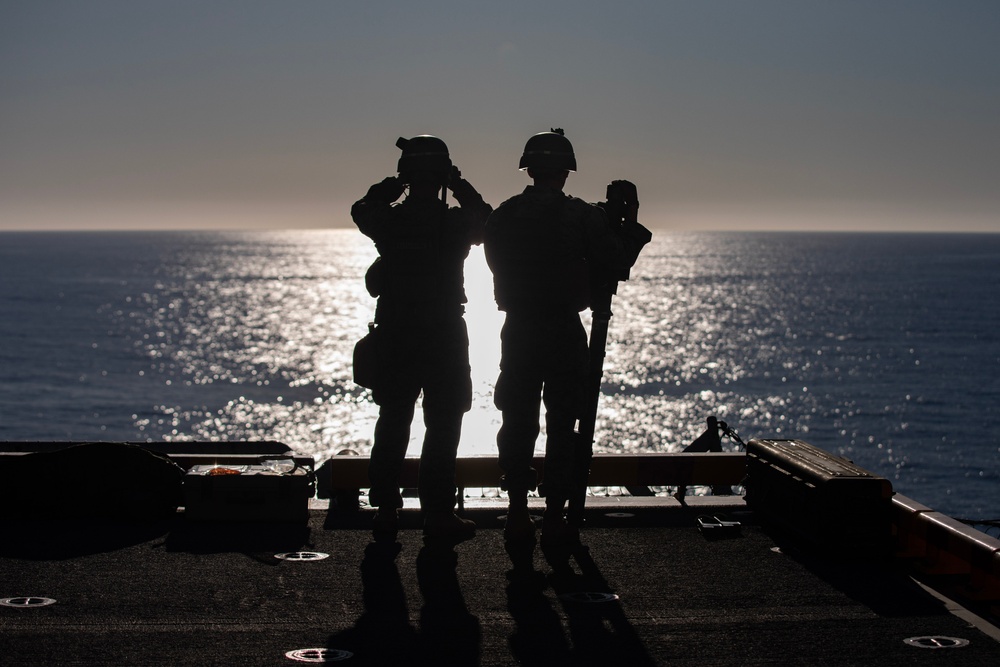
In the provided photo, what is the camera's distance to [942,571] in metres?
6.66

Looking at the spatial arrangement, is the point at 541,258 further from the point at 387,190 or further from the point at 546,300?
the point at 387,190

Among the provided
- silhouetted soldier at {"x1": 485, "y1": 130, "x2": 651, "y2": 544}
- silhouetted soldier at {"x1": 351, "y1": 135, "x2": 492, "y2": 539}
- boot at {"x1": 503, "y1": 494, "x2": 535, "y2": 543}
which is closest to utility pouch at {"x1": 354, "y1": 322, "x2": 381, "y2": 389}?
silhouetted soldier at {"x1": 351, "y1": 135, "x2": 492, "y2": 539}

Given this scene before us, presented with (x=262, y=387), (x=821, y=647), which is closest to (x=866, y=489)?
(x=821, y=647)

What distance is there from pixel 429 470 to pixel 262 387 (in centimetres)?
9836

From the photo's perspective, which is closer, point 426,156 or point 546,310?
point 546,310

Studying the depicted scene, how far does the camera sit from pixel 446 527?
7.55 meters

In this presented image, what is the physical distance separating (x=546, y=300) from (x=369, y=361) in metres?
1.40

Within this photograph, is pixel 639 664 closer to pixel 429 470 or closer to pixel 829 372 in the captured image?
pixel 429 470

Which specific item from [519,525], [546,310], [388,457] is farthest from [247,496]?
[546,310]

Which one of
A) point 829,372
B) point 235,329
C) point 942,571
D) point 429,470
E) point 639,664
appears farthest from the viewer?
point 235,329

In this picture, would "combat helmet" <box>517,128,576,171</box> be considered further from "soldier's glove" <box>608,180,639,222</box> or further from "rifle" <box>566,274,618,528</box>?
"rifle" <box>566,274,618,528</box>

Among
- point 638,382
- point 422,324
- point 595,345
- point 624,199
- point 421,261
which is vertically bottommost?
point 638,382

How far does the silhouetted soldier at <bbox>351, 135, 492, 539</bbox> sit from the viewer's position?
777 centimetres

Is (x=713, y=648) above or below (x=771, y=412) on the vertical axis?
above
